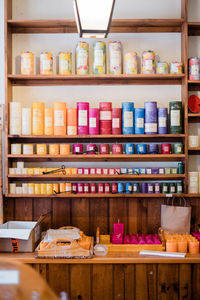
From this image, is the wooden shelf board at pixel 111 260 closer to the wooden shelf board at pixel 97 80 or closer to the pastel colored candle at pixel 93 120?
the pastel colored candle at pixel 93 120

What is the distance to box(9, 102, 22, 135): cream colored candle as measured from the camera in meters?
3.01

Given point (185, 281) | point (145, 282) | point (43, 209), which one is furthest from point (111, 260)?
point (43, 209)

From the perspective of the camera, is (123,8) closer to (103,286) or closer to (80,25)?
(80,25)

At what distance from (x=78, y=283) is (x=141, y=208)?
0.93m

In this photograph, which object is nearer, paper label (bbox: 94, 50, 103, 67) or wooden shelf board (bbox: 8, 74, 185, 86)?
paper label (bbox: 94, 50, 103, 67)

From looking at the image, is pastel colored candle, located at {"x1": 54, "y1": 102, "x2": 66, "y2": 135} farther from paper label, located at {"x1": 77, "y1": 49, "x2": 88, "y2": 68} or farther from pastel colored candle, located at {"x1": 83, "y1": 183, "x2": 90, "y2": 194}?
pastel colored candle, located at {"x1": 83, "y1": 183, "x2": 90, "y2": 194}

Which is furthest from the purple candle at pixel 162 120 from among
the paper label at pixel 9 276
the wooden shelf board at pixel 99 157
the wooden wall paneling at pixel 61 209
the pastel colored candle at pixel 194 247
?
the paper label at pixel 9 276

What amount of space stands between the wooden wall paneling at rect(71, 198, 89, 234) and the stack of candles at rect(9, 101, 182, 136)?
0.66 m

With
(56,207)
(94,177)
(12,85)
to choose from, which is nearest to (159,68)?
(94,177)

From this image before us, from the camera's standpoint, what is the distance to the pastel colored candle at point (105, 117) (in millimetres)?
3010

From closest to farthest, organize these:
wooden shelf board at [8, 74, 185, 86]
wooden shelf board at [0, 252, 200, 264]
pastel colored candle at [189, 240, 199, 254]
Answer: wooden shelf board at [0, 252, 200, 264] → pastel colored candle at [189, 240, 199, 254] → wooden shelf board at [8, 74, 185, 86]

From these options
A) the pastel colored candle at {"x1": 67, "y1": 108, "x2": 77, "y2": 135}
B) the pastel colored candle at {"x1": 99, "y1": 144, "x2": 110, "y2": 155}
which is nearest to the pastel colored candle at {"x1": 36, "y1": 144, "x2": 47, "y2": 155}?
the pastel colored candle at {"x1": 67, "y1": 108, "x2": 77, "y2": 135}

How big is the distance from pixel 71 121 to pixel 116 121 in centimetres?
41

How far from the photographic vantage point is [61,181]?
127 inches
